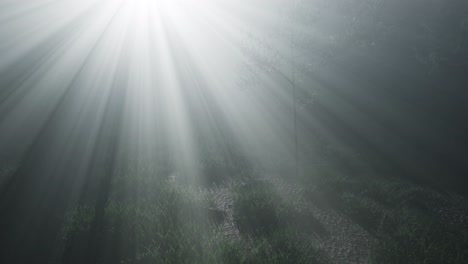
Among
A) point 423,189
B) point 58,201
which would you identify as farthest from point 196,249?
point 423,189

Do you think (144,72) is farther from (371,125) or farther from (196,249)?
(196,249)

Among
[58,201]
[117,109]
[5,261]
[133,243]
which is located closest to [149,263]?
[133,243]

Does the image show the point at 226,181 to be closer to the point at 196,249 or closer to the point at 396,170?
the point at 196,249

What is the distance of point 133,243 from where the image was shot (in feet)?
16.1

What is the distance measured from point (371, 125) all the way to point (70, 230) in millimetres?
12783

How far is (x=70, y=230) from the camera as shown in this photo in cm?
518

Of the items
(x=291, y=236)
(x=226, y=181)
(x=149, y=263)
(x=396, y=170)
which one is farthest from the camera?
(x=396, y=170)

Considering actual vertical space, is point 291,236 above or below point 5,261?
below

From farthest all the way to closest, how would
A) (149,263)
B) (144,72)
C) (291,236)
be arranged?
(144,72) < (291,236) < (149,263)

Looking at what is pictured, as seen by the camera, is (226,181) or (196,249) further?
(226,181)

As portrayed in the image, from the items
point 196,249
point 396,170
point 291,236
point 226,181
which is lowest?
Result: point 396,170

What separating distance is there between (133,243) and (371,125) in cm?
1200

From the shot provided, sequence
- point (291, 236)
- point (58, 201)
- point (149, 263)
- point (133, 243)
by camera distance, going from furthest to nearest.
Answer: point (58, 201)
point (291, 236)
point (133, 243)
point (149, 263)

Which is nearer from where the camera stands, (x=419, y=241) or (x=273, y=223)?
(x=419, y=241)
